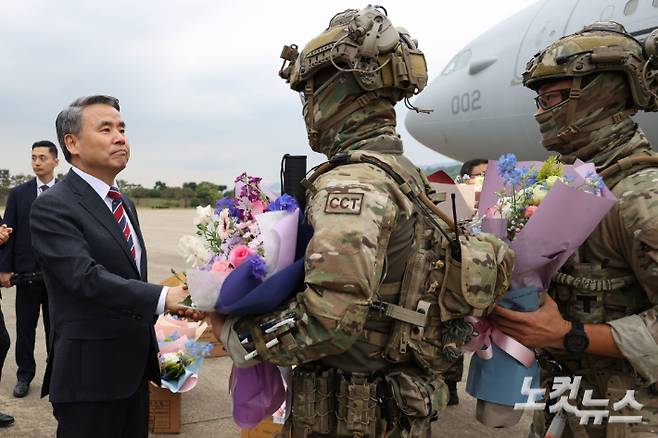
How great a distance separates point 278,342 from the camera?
2.01 metres

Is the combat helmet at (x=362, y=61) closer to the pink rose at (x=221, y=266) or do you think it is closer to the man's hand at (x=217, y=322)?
the pink rose at (x=221, y=266)

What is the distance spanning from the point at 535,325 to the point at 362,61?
132 centimetres

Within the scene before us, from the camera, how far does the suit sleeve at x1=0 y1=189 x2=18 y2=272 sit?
5652mm

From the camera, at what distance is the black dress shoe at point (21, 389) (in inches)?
215

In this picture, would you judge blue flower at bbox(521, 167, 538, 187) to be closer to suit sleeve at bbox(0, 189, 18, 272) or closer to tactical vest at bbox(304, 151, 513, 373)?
tactical vest at bbox(304, 151, 513, 373)

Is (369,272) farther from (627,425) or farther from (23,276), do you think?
(23,276)

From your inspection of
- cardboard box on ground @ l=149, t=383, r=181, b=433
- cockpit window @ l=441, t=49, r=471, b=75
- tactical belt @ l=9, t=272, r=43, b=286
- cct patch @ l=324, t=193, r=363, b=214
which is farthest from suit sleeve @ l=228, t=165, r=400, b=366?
cockpit window @ l=441, t=49, r=471, b=75

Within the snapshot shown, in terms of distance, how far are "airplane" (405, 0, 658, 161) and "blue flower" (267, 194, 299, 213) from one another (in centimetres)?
674

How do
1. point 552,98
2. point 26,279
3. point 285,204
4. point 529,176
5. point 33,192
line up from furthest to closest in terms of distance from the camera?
point 33,192 → point 26,279 → point 552,98 → point 529,176 → point 285,204

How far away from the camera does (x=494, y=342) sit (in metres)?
2.57

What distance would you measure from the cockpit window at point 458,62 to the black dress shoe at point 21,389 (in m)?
9.22

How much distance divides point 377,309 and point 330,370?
0.34m

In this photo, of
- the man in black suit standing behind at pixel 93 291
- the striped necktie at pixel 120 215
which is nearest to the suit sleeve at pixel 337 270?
the man in black suit standing behind at pixel 93 291

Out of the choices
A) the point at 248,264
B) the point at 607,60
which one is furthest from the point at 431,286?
the point at 607,60
